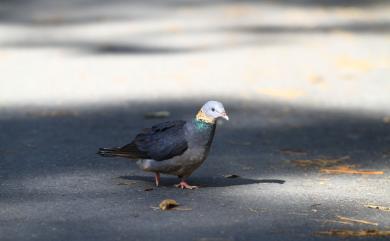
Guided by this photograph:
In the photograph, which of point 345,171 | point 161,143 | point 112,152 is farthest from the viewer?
point 345,171

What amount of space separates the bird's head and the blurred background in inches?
148

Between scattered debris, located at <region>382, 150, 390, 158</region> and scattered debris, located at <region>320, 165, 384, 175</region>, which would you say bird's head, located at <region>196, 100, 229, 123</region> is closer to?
scattered debris, located at <region>320, 165, 384, 175</region>

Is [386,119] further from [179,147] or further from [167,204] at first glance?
[167,204]

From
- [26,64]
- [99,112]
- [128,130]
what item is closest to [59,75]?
[26,64]

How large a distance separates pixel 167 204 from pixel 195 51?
7.61 metres

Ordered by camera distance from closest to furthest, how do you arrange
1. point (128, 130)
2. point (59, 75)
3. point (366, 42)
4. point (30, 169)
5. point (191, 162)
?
point (191, 162)
point (30, 169)
point (128, 130)
point (59, 75)
point (366, 42)

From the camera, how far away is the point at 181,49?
13.3m

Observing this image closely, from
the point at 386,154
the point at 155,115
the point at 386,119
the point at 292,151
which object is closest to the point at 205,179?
the point at 292,151

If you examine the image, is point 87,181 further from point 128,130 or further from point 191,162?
point 128,130

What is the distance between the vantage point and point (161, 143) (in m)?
6.17

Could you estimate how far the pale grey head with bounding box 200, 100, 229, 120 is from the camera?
6035 millimetres

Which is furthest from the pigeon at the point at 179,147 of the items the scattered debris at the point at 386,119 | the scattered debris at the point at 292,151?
the scattered debris at the point at 386,119

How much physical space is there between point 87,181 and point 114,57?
6.24 metres

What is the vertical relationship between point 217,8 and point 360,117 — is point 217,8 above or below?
above
